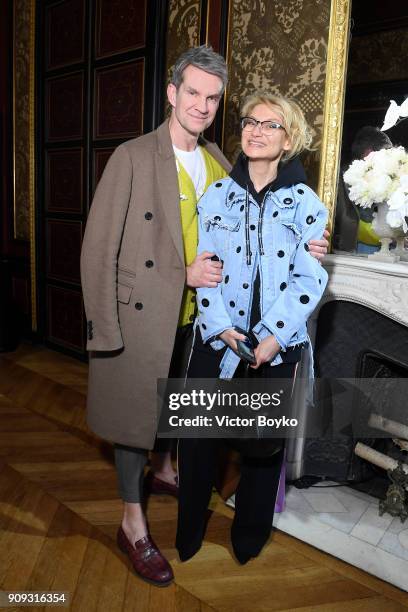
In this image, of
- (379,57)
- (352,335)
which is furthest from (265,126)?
(352,335)

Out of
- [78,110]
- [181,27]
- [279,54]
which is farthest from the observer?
[78,110]

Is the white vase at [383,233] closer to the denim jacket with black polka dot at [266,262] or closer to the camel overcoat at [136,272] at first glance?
the denim jacket with black polka dot at [266,262]

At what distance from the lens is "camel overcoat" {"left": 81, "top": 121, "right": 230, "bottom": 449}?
1.75 meters

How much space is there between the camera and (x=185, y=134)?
185 centimetres

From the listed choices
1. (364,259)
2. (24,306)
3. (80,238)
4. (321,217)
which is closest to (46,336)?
(24,306)

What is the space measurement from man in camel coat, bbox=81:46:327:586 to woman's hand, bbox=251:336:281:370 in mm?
244

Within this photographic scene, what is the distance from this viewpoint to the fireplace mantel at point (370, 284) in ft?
7.15

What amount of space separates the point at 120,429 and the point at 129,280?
494 millimetres

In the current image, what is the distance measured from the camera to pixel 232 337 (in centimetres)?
169

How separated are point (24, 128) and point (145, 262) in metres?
3.37

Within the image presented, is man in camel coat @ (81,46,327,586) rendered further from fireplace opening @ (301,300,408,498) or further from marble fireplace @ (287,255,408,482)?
fireplace opening @ (301,300,408,498)

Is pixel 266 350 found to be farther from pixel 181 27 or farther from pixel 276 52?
pixel 181 27

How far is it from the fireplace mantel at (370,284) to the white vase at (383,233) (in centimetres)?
4

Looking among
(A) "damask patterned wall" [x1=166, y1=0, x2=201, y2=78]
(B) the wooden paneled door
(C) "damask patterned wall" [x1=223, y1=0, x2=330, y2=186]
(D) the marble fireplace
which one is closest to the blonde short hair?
(D) the marble fireplace
